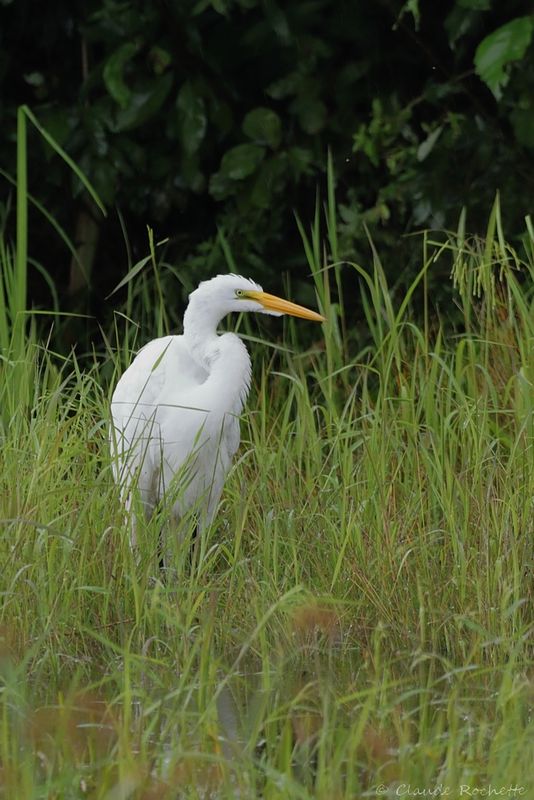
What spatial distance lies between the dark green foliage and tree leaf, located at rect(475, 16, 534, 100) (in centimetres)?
39

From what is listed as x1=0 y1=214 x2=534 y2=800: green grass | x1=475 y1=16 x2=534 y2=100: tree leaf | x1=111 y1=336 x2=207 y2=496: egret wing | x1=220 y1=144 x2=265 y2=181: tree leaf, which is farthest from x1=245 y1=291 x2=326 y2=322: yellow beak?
x1=220 y1=144 x2=265 y2=181: tree leaf

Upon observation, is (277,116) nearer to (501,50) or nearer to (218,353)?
(501,50)

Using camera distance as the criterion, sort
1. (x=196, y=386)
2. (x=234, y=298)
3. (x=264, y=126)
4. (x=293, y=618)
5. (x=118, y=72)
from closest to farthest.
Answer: (x=293, y=618) → (x=234, y=298) → (x=196, y=386) → (x=118, y=72) → (x=264, y=126)

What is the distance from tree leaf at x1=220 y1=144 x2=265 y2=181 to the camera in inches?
182

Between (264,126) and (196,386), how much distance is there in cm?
119

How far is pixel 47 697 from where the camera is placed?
2.68m

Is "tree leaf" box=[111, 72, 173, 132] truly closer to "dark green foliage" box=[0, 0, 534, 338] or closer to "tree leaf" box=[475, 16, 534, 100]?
"dark green foliage" box=[0, 0, 534, 338]

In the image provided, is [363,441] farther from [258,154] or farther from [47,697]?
[258,154]

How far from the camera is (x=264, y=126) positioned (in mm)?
4625

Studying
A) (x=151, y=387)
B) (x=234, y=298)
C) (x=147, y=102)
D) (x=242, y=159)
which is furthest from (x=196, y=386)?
(x=147, y=102)

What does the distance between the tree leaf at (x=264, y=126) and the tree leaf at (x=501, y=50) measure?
916 millimetres

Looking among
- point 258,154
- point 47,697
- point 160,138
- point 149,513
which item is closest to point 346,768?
point 47,697

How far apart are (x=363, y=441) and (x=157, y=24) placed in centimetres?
192

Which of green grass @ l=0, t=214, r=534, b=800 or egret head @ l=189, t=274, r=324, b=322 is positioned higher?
egret head @ l=189, t=274, r=324, b=322
